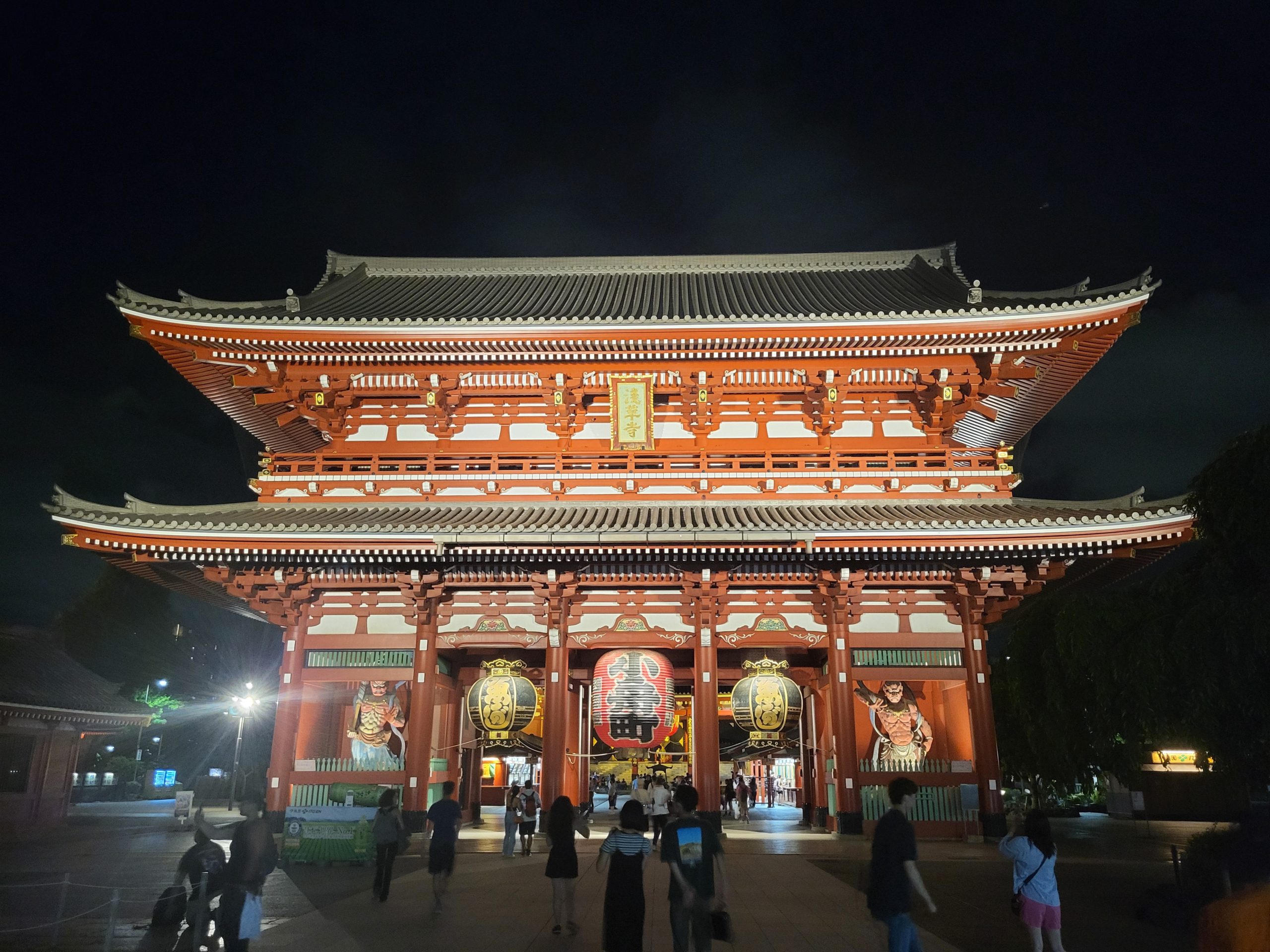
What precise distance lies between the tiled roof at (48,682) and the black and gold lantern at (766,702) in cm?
2197

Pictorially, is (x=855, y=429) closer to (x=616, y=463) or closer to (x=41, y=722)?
(x=616, y=463)

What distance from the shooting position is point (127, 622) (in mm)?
52656

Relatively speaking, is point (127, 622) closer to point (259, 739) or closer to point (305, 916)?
→ point (259, 739)

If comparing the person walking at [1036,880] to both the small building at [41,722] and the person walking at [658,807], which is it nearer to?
the person walking at [658,807]

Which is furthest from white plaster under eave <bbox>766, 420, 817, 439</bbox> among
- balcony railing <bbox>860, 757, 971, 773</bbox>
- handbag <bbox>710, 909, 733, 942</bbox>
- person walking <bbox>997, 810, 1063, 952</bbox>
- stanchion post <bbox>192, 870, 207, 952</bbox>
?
stanchion post <bbox>192, 870, 207, 952</bbox>

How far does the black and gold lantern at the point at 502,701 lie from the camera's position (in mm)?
18250

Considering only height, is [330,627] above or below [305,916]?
above

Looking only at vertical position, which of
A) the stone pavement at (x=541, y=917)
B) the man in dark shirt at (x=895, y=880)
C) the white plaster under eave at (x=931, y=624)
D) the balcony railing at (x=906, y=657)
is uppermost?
the white plaster under eave at (x=931, y=624)

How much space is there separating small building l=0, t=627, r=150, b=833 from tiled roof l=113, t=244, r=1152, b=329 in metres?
14.8

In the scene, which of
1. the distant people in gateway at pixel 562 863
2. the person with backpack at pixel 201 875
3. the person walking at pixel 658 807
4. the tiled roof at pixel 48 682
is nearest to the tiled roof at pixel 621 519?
the person walking at pixel 658 807

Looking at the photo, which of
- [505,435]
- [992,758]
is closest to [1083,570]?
[992,758]

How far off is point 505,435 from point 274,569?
6.48m

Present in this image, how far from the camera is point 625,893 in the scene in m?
7.29

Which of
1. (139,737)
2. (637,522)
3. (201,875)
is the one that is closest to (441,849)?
(201,875)
